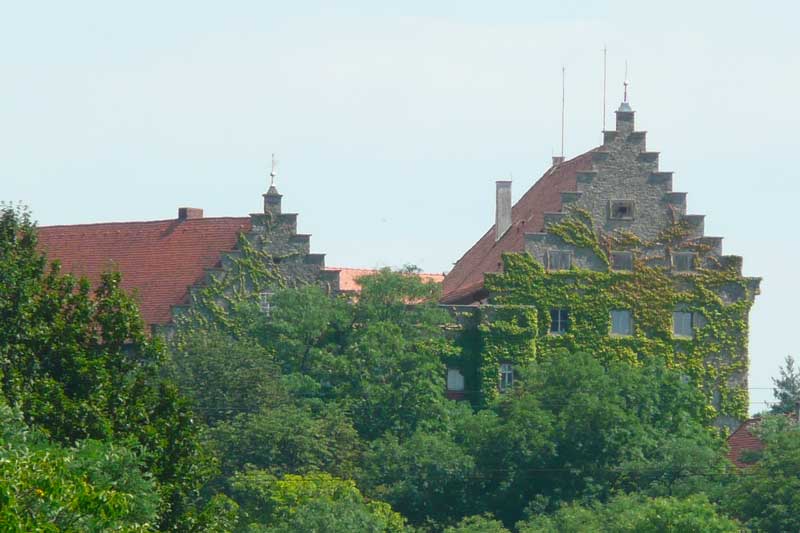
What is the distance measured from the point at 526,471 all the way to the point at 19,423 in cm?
3552

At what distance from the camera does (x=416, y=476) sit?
82438mm

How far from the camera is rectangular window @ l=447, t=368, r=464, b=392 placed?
89688 mm

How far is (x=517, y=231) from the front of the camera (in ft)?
312

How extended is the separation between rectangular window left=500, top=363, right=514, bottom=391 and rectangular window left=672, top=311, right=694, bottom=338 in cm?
593

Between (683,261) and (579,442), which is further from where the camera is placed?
(683,261)

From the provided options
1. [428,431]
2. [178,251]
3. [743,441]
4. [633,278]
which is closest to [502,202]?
[633,278]

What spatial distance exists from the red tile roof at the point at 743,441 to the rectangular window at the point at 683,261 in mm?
5543

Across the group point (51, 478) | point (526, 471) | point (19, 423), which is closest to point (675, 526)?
point (526, 471)

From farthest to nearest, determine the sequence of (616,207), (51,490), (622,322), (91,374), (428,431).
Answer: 1. (622,322)
2. (616,207)
3. (428,431)
4. (91,374)
5. (51,490)

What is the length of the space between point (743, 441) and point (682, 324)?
5.59 meters

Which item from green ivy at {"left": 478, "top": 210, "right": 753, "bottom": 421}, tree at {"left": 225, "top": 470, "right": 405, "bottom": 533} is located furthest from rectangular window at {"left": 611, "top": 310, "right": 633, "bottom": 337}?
tree at {"left": 225, "top": 470, "right": 405, "bottom": 533}

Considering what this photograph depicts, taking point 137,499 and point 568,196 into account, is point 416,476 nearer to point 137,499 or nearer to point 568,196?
point 568,196

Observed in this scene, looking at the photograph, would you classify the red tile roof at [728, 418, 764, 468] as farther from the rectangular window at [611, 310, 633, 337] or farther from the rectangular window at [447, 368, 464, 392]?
the rectangular window at [447, 368, 464, 392]

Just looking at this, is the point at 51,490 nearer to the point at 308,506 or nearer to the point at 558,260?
the point at 308,506
